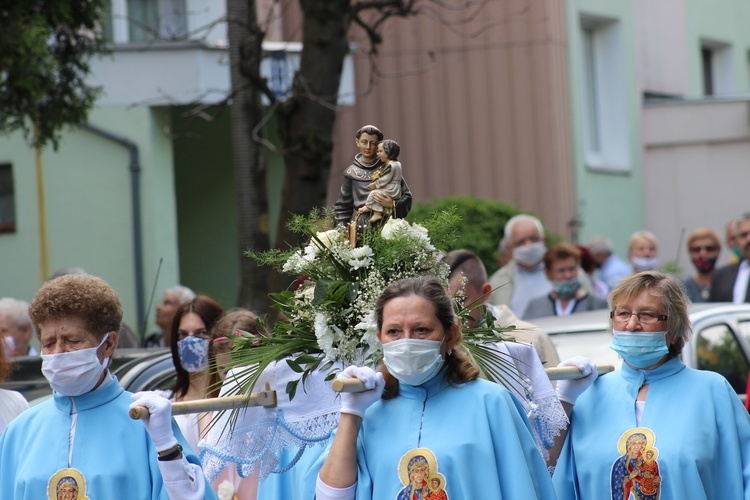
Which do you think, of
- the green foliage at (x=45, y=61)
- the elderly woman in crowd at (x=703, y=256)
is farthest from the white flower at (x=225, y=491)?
the elderly woman in crowd at (x=703, y=256)

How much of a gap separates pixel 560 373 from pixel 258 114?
6.17 meters

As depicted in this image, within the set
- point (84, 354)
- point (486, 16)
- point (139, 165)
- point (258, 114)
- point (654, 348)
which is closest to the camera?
point (84, 354)

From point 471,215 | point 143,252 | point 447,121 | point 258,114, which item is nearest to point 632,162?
point 447,121

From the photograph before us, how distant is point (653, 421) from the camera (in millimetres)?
5238

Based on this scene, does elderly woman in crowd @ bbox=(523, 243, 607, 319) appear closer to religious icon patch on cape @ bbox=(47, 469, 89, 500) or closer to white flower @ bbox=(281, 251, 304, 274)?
white flower @ bbox=(281, 251, 304, 274)

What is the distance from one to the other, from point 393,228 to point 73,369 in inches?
47.7

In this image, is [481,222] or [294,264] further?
[481,222]

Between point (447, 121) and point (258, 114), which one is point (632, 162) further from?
point (258, 114)

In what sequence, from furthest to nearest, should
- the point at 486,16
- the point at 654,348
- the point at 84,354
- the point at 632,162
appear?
the point at 632,162 < the point at 486,16 < the point at 654,348 < the point at 84,354

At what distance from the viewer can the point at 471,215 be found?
15.9m

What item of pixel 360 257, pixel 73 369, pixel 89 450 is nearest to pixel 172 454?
pixel 89 450

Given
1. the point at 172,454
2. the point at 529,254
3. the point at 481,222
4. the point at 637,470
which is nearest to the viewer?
the point at 172,454

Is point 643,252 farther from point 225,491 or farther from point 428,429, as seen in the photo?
point 428,429

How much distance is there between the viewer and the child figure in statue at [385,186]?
4965mm
